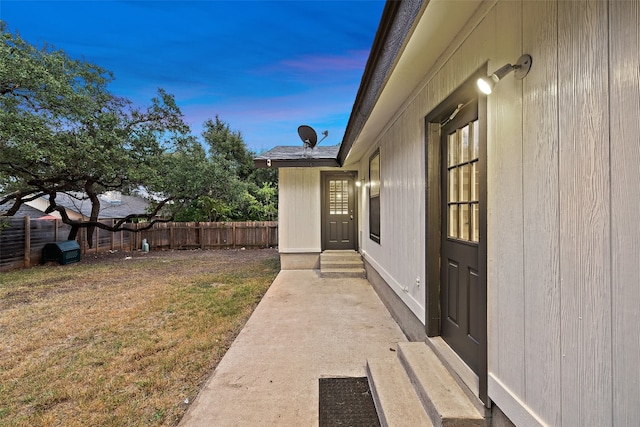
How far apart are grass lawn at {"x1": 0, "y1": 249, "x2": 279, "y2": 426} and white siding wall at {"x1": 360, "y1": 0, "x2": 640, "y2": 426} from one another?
2.23 m

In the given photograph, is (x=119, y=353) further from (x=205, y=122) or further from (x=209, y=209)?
(x=205, y=122)

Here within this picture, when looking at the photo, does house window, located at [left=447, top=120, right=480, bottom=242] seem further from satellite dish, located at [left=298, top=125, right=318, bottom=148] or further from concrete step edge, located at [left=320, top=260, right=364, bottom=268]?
satellite dish, located at [left=298, top=125, right=318, bottom=148]

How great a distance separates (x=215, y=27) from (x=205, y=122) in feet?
28.5

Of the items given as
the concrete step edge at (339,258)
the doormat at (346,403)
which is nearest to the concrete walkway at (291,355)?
the doormat at (346,403)

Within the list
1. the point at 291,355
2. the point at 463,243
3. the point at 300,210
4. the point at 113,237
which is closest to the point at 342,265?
the point at 300,210

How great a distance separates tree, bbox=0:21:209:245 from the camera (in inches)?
281

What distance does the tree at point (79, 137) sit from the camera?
714cm

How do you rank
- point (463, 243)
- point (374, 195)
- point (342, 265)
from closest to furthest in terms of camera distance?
1. point (463, 243)
2. point (374, 195)
3. point (342, 265)

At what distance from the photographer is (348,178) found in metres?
7.44

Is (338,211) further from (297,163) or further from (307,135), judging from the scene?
(307,135)

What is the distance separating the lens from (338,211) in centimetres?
744

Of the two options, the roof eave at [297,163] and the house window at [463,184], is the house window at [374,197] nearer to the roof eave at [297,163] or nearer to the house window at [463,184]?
the roof eave at [297,163]

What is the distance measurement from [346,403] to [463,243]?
1424 mm

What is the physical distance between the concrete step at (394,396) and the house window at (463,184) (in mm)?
1122
